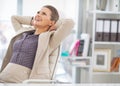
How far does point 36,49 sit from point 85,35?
44.3 inches

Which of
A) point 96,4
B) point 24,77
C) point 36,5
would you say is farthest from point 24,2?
point 24,77

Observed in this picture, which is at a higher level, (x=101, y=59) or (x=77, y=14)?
(x=77, y=14)

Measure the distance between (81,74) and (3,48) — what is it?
3.85 ft

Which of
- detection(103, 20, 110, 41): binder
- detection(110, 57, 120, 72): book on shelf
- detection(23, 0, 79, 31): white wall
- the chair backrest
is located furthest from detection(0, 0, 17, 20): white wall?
detection(110, 57, 120, 72): book on shelf

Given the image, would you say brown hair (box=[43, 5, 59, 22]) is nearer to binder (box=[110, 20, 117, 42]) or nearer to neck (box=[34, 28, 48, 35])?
neck (box=[34, 28, 48, 35])

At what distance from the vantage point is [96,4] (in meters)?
3.21

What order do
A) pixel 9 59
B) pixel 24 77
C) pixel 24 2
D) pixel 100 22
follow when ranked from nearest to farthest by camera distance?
pixel 24 77 < pixel 9 59 < pixel 100 22 < pixel 24 2

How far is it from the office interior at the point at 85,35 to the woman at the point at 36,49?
0.76 metres

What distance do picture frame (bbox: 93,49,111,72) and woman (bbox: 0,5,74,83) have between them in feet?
3.10

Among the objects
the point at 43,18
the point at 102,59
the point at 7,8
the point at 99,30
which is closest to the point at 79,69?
the point at 102,59

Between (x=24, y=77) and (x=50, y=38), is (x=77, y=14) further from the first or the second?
(x=24, y=77)

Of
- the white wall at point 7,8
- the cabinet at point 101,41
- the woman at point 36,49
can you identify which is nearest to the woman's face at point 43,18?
the woman at point 36,49

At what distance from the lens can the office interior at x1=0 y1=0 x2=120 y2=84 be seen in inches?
124

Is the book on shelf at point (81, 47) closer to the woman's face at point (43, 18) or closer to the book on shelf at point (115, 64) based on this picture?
the book on shelf at point (115, 64)
